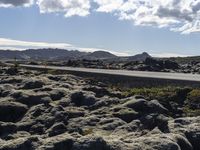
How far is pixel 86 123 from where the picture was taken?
27.8 m

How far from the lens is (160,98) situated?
4234 cm

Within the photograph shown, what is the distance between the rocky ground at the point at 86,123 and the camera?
2144 centimetres

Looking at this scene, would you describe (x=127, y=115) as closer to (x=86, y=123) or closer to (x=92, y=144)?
(x=86, y=123)

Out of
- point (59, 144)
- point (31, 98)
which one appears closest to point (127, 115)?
point (59, 144)

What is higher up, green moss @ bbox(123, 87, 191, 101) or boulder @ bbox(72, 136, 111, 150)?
boulder @ bbox(72, 136, 111, 150)

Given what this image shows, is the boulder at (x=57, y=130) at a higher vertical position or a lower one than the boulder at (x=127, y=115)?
lower

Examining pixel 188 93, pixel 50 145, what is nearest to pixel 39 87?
pixel 188 93

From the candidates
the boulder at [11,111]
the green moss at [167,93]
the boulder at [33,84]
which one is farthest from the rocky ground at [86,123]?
the green moss at [167,93]

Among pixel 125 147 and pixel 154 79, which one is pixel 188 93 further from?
pixel 125 147

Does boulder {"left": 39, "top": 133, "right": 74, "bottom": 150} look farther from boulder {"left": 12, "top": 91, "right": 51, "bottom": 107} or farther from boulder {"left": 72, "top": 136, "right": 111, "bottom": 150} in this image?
boulder {"left": 12, "top": 91, "right": 51, "bottom": 107}

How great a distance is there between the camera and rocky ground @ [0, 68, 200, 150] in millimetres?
21438

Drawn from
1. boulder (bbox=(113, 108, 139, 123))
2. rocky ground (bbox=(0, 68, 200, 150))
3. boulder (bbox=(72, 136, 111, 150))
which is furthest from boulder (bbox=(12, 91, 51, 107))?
boulder (bbox=(72, 136, 111, 150))

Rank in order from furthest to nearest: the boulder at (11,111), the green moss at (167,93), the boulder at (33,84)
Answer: the green moss at (167,93) → the boulder at (33,84) → the boulder at (11,111)

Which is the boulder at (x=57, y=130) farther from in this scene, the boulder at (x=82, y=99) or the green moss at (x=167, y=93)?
the green moss at (x=167, y=93)
